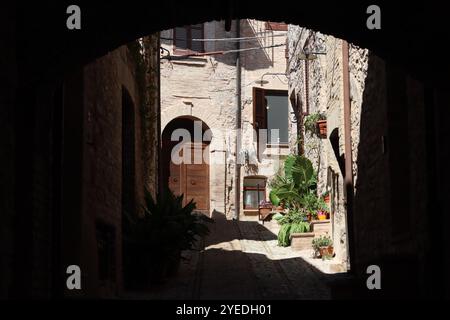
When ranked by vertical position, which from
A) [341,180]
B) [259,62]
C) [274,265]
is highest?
[259,62]

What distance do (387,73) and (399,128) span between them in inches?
22.8

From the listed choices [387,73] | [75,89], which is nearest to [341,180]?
[387,73]

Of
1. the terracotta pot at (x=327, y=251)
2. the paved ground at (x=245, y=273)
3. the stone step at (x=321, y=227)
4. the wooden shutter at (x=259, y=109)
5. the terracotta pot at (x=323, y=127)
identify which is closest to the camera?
the paved ground at (x=245, y=273)

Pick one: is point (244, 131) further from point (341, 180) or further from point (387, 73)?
point (387, 73)

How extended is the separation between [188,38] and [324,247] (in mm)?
10621

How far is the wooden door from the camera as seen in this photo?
20109 millimetres

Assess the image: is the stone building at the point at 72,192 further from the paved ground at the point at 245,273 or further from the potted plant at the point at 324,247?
the potted plant at the point at 324,247

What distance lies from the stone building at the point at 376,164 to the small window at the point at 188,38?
915 cm

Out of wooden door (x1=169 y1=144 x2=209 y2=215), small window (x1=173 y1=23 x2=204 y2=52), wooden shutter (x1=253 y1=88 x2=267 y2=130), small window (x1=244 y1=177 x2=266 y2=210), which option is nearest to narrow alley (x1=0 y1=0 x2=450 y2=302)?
wooden door (x1=169 y1=144 x2=209 y2=215)

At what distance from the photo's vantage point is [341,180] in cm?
1122

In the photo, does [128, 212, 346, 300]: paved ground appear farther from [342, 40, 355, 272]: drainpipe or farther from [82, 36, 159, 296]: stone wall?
[82, 36, 159, 296]: stone wall

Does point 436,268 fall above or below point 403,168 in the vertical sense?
below

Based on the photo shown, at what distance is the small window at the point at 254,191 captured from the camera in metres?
20.7

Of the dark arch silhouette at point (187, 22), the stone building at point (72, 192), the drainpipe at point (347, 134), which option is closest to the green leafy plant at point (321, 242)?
the drainpipe at point (347, 134)
